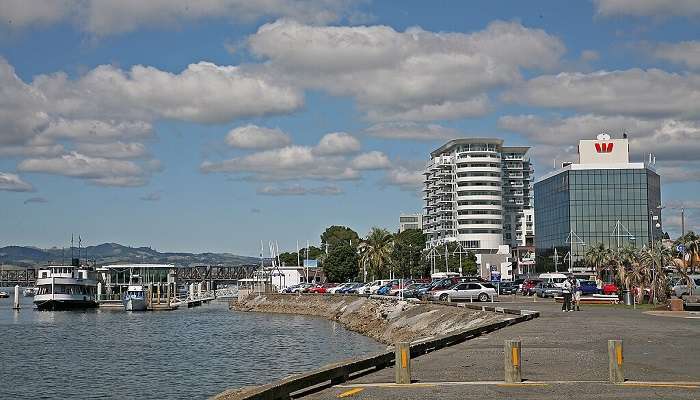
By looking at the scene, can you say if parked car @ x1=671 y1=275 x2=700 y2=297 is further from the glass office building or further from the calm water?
the glass office building

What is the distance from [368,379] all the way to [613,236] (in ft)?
471

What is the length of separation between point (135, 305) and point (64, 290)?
41.8 feet

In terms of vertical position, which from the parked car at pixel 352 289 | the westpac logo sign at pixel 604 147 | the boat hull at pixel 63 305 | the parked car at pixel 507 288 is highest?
the westpac logo sign at pixel 604 147

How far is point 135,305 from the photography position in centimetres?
12800

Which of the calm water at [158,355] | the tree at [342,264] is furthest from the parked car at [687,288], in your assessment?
the tree at [342,264]

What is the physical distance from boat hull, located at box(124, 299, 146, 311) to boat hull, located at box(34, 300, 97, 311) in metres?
8.20

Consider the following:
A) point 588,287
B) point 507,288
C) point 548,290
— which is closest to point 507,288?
point 507,288

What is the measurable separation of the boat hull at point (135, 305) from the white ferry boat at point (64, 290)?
8.64m

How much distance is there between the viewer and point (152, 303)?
13575 centimetres

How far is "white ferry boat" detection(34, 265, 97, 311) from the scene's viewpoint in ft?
425

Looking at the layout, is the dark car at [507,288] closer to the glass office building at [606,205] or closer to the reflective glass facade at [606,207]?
the reflective glass facade at [606,207]

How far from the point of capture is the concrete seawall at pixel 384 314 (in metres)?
52.7

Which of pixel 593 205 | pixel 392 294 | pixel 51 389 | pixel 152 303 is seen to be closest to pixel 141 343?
pixel 51 389

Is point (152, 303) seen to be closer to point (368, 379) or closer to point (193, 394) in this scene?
point (193, 394)
